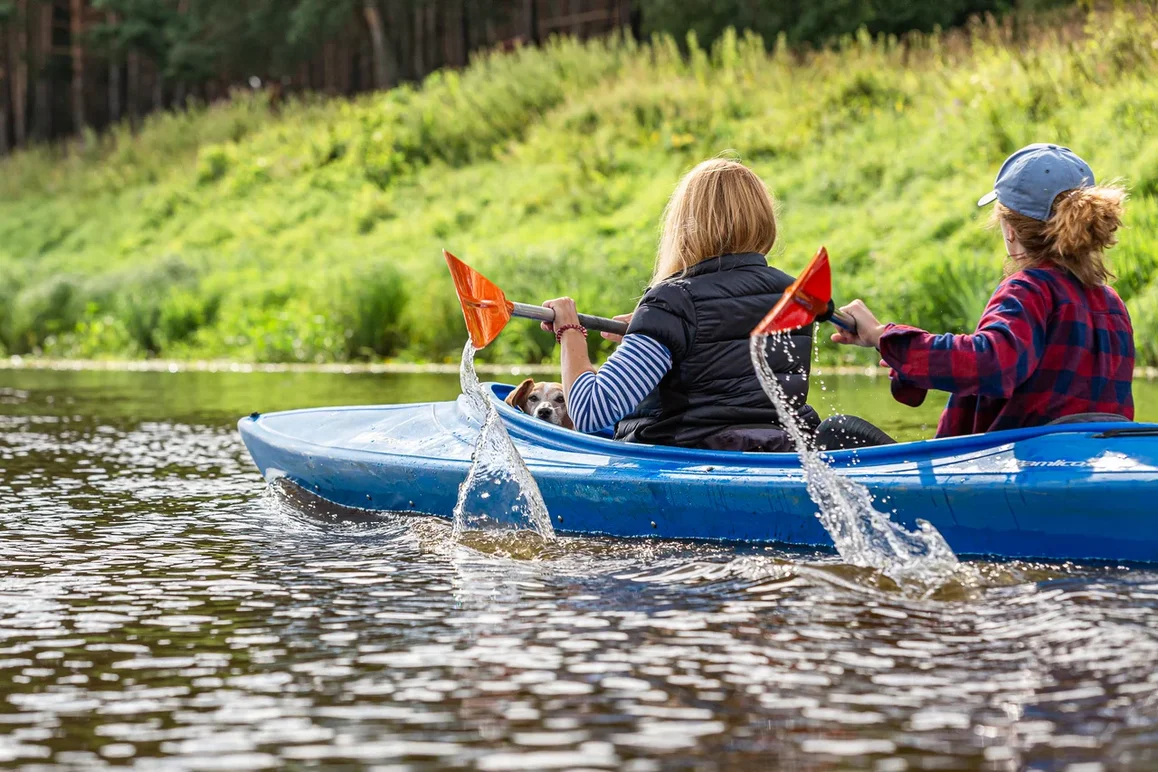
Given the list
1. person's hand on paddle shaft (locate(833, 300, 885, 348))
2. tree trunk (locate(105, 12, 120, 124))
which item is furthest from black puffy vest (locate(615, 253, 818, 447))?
tree trunk (locate(105, 12, 120, 124))

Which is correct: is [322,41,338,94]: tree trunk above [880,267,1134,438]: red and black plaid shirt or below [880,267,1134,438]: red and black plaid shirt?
above

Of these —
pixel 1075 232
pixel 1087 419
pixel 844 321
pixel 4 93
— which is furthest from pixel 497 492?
pixel 4 93

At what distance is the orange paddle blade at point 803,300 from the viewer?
4137 mm

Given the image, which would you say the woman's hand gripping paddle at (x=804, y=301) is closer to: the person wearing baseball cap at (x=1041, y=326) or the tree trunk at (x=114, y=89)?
the person wearing baseball cap at (x=1041, y=326)

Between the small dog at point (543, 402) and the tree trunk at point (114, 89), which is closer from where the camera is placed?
the small dog at point (543, 402)

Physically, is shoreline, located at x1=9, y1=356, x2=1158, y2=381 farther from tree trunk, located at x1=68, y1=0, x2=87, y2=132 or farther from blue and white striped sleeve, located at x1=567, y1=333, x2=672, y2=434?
tree trunk, located at x1=68, y1=0, x2=87, y2=132

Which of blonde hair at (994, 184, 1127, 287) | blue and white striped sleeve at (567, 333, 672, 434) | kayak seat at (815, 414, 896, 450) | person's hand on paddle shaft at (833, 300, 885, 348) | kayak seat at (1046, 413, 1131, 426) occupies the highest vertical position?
blonde hair at (994, 184, 1127, 287)

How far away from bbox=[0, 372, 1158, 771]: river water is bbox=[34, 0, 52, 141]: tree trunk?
29.8 metres

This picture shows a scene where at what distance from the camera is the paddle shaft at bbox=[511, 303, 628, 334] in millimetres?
5113

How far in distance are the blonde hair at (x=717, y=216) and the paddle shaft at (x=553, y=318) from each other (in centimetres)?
43

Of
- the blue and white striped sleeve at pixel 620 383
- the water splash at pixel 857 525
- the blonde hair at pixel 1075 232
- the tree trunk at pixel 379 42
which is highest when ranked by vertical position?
the tree trunk at pixel 379 42

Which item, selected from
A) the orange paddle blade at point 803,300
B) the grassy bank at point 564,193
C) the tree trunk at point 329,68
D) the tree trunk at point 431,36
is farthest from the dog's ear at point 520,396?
the tree trunk at point 329,68

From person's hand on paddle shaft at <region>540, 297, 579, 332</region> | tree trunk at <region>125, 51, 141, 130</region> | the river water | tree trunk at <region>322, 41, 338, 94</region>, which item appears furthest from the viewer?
tree trunk at <region>125, 51, 141, 130</region>

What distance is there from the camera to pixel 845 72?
18.2 metres
